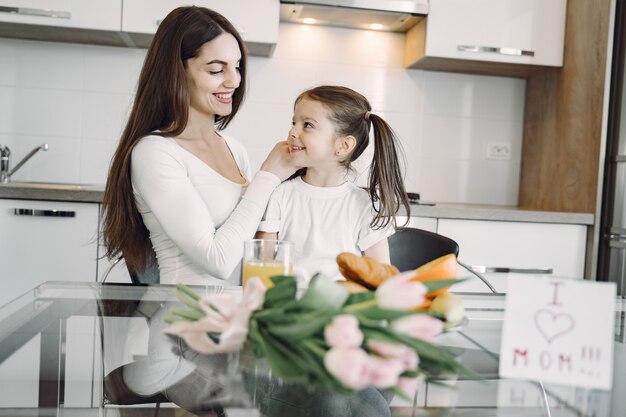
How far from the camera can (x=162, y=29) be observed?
1.51 m

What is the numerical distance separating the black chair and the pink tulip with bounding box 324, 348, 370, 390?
116 centimetres

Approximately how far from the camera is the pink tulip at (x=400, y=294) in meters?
0.59

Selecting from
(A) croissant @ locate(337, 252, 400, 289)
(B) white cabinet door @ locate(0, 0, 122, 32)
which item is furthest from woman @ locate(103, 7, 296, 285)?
(B) white cabinet door @ locate(0, 0, 122, 32)

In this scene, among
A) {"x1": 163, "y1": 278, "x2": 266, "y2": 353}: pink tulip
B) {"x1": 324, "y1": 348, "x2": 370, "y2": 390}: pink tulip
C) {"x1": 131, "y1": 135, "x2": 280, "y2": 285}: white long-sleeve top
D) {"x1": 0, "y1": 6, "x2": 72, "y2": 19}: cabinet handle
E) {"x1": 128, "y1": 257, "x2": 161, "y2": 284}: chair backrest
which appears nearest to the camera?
{"x1": 324, "y1": 348, "x2": 370, "y2": 390}: pink tulip

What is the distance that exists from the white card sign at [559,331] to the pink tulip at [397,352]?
0.43ft

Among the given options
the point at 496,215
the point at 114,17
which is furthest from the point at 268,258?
the point at 114,17

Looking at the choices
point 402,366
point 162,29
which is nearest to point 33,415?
point 402,366

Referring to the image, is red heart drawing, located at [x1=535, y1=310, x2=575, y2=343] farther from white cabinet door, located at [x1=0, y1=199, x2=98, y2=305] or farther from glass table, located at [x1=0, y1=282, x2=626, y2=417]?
white cabinet door, located at [x1=0, y1=199, x2=98, y2=305]

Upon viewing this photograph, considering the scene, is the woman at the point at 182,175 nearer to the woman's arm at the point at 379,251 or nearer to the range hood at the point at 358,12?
the woman's arm at the point at 379,251

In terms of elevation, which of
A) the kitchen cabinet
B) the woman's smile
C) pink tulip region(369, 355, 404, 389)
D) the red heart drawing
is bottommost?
the kitchen cabinet

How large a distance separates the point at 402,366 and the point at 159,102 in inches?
43.8

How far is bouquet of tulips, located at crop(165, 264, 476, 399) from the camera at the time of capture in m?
0.54

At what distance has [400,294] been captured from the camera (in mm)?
594

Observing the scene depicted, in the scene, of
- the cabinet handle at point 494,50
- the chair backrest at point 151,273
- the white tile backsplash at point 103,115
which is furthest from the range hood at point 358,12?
the chair backrest at point 151,273
